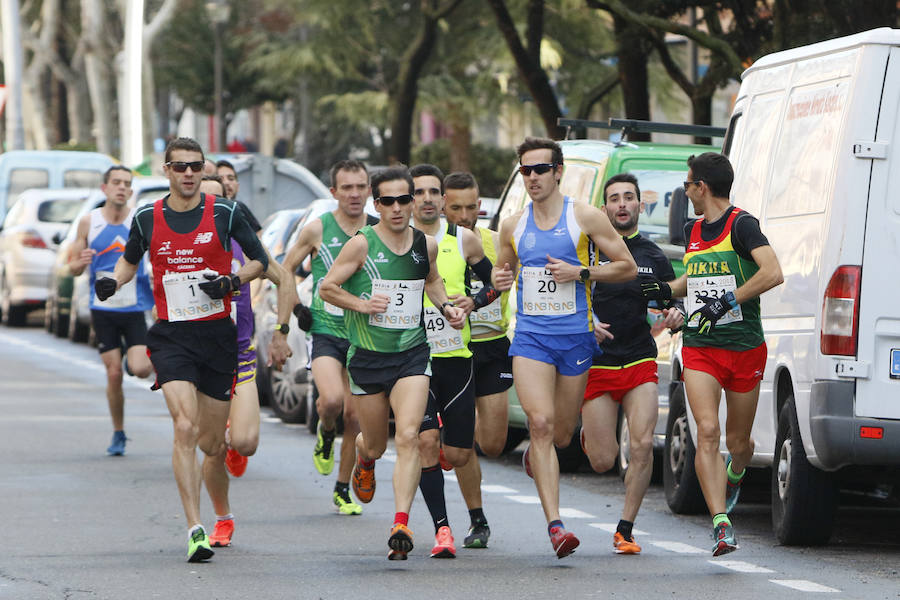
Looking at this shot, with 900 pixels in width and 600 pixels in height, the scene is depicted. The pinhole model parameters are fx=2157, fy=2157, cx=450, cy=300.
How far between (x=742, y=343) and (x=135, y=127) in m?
28.2

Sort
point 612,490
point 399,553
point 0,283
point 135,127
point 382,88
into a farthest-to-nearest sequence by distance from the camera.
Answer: point 382,88, point 135,127, point 0,283, point 612,490, point 399,553

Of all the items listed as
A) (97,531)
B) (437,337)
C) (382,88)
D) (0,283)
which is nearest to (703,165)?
(437,337)

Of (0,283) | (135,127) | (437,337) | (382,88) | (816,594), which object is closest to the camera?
(816,594)

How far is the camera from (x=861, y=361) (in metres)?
9.88

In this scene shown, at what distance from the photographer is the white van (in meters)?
9.88

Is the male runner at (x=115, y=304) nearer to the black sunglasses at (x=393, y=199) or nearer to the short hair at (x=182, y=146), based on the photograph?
the short hair at (x=182, y=146)

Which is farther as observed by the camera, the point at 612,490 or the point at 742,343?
the point at 612,490

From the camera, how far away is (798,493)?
34.2ft

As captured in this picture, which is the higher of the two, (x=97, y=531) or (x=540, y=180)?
(x=540, y=180)

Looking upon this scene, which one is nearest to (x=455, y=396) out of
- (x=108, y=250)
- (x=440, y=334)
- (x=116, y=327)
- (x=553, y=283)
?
(x=440, y=334)

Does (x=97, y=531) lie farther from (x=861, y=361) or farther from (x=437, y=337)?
(x=861, y=361)

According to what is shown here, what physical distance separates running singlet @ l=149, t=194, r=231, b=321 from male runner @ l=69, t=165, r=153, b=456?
4.92 meters

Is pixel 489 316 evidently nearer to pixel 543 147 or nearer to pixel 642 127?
pixel 543 147

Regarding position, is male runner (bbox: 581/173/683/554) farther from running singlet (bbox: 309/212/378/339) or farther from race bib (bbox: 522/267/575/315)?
running singlet (bbox: 309/212/378/339)
